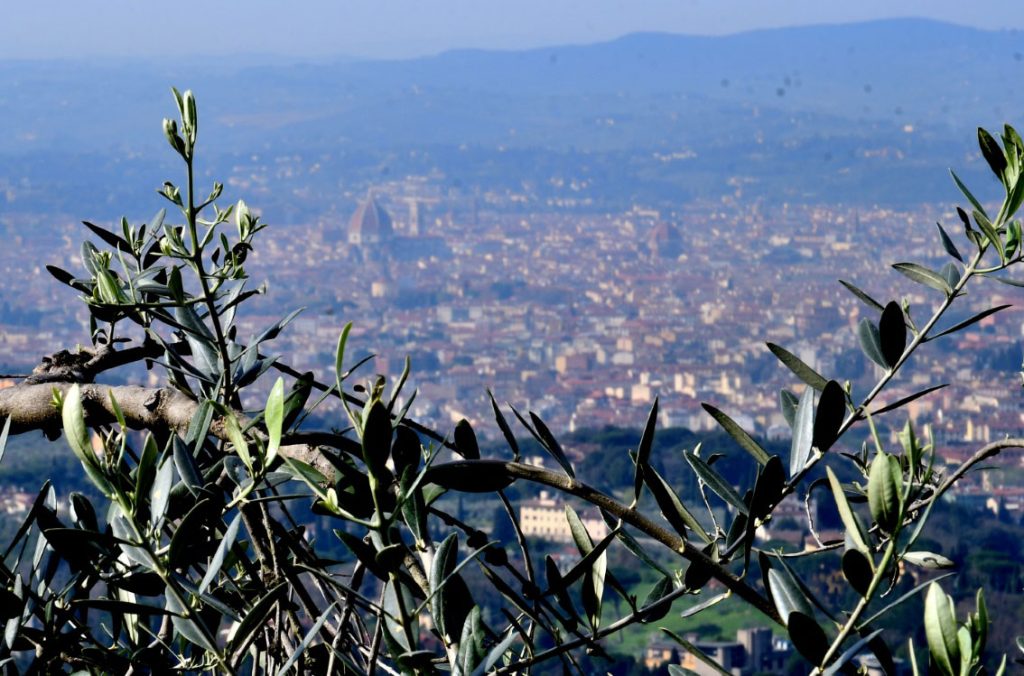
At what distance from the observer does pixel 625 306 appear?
125 ft

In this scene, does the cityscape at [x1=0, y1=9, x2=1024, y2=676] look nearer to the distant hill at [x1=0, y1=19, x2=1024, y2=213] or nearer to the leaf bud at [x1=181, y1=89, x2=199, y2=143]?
the leaf bud at [x1=181, y1=89, x2=199, y2=143]

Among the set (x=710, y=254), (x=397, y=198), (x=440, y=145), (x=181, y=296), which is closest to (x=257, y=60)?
(x=440, y=145)

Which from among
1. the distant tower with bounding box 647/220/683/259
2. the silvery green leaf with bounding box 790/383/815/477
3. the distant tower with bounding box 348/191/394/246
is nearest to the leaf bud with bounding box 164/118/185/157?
the silvery green leaf with bounding box 790/383/815/477

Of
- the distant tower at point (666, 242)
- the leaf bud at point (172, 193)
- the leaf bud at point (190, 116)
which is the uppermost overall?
the leaf bud at point (190, 116)

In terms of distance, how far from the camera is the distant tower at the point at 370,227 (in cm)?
4347

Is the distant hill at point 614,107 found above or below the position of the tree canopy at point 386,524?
below

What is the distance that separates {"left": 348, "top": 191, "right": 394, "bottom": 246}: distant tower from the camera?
43469mm

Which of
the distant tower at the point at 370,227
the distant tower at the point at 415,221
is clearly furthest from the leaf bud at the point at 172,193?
the distant tower at the point at 415,221

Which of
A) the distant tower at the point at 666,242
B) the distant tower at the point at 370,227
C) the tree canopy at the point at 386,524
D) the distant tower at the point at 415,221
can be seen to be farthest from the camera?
the distant tower at the point at 415,221

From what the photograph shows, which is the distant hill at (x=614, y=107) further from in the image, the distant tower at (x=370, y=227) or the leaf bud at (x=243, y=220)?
the leaf bud at (x=243, y=220)

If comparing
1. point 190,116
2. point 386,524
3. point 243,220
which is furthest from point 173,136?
point 386,524

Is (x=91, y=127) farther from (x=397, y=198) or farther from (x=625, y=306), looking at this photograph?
(x=625, y=306)

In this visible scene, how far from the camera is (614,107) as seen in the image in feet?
241

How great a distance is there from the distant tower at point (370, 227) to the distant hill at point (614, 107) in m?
11.2
